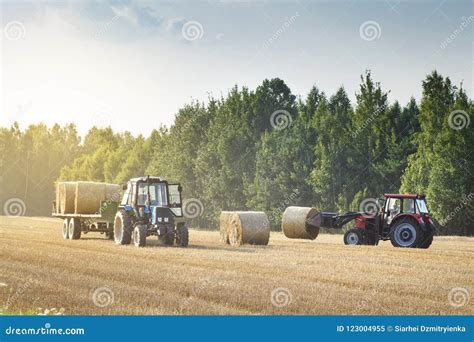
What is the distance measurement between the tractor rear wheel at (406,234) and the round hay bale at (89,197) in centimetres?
1182

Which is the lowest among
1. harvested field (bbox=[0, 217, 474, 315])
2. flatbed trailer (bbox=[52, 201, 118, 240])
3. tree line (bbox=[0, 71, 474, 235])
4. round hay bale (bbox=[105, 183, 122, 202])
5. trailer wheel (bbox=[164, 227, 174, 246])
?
harvested field (bbox=[0, 217, 474, 315])

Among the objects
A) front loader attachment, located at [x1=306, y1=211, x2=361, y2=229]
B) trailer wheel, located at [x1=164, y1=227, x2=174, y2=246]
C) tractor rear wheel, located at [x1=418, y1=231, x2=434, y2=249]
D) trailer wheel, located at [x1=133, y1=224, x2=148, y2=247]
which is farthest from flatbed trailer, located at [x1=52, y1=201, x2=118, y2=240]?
tractor rear wheel, located at [x1=418, y1=231, x2=434, y2=249]

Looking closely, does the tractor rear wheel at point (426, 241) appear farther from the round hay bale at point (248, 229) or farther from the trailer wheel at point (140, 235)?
the trailer wheel at point (140, 235)

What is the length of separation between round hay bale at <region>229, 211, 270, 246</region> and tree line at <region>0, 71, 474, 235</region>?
48.5ft

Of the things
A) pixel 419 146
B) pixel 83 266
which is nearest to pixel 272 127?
pixel 419 146

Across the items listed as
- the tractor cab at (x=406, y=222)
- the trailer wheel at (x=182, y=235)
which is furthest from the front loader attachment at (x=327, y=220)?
the trailer wheel at (x=182, y=235)

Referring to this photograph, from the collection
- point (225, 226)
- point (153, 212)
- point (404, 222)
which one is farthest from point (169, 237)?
point (404, 222)

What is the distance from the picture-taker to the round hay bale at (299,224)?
111 feet

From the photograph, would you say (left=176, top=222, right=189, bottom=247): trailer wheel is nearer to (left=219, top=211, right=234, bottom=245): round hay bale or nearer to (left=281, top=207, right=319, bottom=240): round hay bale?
(left=219, top=211, right=234, bottom=245): round hay bale

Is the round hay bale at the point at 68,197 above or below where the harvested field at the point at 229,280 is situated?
above

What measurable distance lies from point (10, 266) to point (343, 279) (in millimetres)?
8153

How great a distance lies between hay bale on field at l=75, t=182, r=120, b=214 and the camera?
102ft

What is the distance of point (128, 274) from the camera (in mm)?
17125

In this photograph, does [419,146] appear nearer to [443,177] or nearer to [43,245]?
[443,177]
